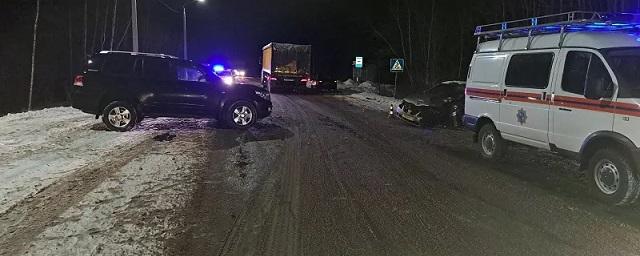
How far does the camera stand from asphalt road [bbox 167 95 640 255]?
5141mm

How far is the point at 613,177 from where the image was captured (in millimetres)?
6871

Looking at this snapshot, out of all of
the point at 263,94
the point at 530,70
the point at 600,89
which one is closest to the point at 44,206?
the point at 600,89

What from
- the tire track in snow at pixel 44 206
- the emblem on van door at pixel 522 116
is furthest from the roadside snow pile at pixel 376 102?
the tire track in snow at pixel 44 206

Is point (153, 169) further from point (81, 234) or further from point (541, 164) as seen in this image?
point (541, 164)

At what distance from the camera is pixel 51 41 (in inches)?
1174

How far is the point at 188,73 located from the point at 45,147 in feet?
14.4

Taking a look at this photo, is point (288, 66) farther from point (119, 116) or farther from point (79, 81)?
point (79, 81)

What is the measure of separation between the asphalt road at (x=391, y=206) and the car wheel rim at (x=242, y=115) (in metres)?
2.63

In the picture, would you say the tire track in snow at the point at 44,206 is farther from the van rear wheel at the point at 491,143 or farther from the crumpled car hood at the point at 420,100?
the crumpled car hood at the point at 420,100

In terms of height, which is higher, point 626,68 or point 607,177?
point 626,68

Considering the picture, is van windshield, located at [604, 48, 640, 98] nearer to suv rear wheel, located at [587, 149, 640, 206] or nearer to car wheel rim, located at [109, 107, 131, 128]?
suv rear wheel, located at [587, 149, 640, 206]

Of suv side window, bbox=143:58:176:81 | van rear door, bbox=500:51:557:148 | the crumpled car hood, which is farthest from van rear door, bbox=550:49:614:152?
suv side window, bbox=143:58:176:81

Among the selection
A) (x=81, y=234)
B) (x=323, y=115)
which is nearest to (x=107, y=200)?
(x=81, y=234)

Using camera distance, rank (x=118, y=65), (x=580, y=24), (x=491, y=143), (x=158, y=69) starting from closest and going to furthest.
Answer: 1. (x=580, y=24)
2. (x=491, y=143)
3. (x=118, y=65)
4. (x=158, y=69)
